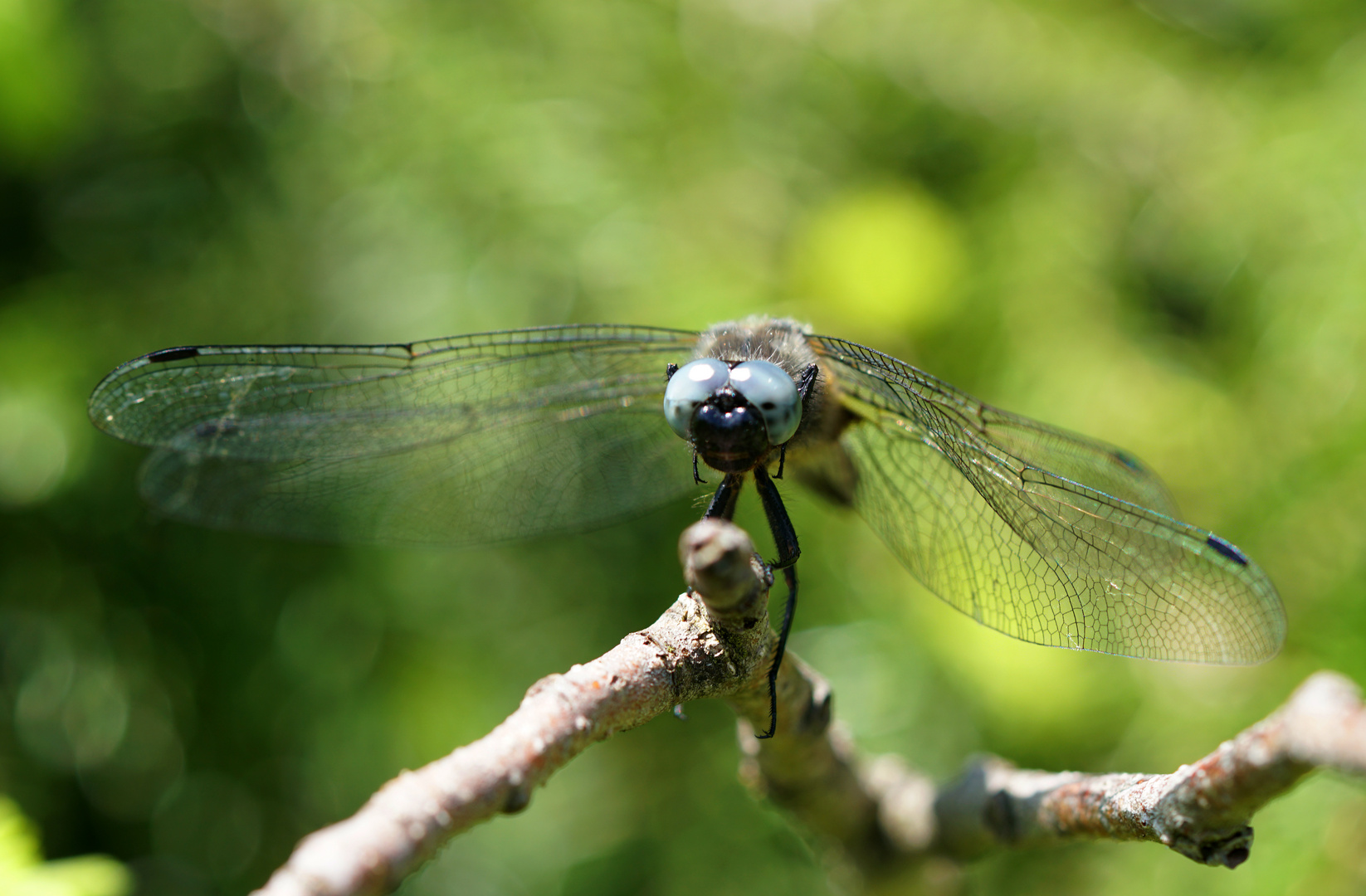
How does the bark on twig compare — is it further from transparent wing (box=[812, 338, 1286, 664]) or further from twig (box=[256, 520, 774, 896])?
transparent wing (box=[812, 338, 1286, 664])

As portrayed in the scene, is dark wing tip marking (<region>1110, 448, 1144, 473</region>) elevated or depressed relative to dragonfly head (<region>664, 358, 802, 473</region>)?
depressed

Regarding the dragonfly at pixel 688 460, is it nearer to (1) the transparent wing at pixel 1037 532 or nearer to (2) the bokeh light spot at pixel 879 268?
(1) the transparent wing at pixel 1037 532

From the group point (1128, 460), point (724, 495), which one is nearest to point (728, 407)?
point (724, 495)

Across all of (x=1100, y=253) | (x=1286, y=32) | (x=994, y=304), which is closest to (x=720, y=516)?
(x=994, y=304)

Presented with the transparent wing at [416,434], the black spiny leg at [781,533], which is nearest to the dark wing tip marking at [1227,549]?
the black spiny leg at [781,533]

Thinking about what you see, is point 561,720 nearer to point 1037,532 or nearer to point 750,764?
point 750,764

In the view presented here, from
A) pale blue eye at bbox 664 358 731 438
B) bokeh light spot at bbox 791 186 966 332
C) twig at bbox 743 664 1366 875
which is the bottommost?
twig at bbox 743 664 1366 875

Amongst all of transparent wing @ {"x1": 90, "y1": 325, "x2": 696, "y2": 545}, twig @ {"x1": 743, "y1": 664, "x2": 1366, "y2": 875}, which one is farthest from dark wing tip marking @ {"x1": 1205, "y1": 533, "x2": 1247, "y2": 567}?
transparent wing @ {"x1": 90, "y1": 325, "x2": 696, "y2": 545}
